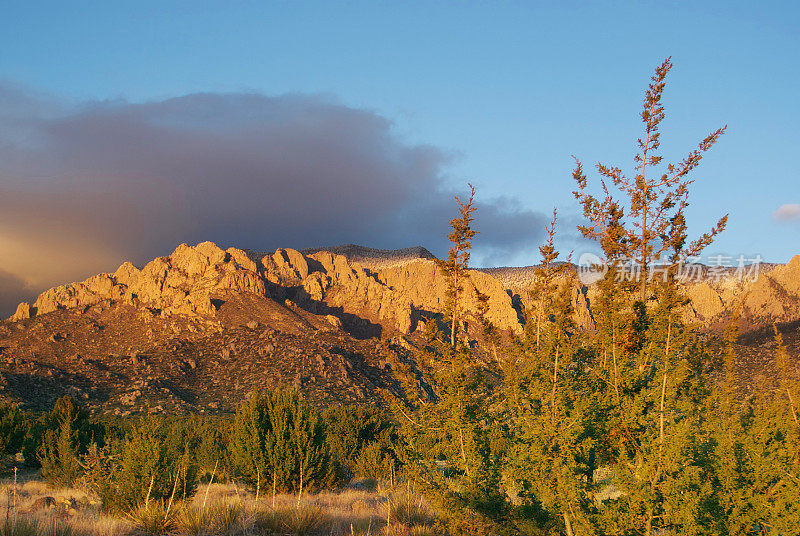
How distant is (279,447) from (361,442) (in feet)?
39.1

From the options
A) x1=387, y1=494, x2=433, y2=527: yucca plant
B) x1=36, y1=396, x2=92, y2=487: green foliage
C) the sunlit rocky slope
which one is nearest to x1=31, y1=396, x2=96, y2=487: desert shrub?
x1=36, y1=396, x2=92, y2=487: green foliage

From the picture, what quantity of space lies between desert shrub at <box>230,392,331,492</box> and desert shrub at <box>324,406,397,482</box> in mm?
2076

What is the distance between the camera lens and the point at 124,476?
37.0 ft

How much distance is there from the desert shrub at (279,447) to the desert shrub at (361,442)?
208 centimetres

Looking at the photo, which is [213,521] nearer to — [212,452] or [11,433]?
[212,452]

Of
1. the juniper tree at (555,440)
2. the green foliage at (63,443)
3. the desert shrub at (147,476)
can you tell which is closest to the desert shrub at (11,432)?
the green foliage at (63,443)

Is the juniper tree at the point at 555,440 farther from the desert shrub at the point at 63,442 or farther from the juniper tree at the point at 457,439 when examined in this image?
the desert shrub at the point at 63,442

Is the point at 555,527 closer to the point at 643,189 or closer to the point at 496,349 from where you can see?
the point at 496,349

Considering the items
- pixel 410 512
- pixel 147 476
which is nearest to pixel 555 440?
pixel 410 512

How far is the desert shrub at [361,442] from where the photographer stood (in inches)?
794

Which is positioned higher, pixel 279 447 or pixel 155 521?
pixel 279 447

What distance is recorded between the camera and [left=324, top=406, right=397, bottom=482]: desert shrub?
2018 cm

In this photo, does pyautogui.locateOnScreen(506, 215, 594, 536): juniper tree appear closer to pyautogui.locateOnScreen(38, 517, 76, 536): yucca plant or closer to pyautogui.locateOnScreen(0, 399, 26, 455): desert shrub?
pyautogui.locateOnScreen(38, 517, 76, 536): yucca plant

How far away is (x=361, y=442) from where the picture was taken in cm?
2580
